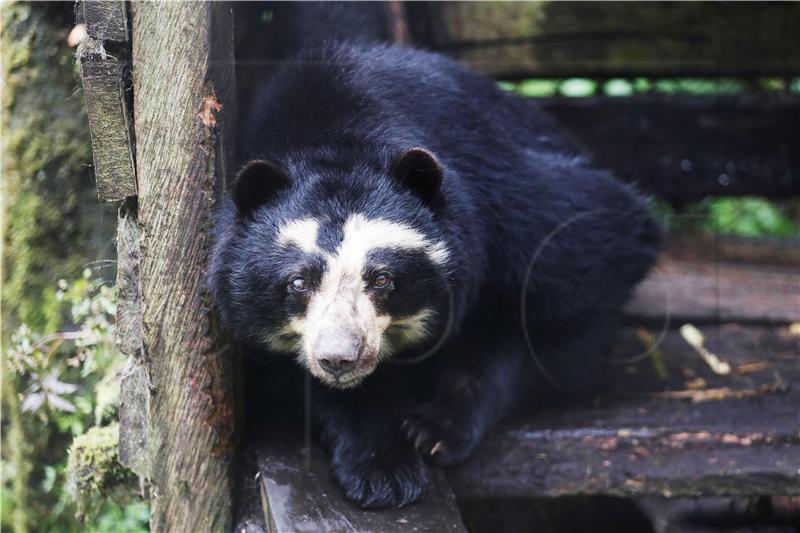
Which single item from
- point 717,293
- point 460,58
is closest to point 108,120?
point 460,58

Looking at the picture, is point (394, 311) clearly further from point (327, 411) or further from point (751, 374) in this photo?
point (751, 374)

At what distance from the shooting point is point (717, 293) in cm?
533

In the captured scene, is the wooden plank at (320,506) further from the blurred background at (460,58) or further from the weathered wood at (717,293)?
the weathered wood at (717,293)

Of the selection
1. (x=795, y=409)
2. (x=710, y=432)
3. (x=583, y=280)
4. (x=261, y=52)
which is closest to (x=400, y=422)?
(x=583, y=280)

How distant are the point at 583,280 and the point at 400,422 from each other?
40.1 inches

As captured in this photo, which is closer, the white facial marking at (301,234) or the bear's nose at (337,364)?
the bear's nose at (337,364)

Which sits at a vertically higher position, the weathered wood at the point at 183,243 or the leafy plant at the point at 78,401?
the weathered wood at the point at 183,243

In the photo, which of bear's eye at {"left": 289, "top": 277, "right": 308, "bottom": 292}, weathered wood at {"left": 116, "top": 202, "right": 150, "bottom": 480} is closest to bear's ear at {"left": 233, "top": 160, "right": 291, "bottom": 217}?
bear's eye at {"left": 289, "top": 277, "right": 308, "bottom": 292}

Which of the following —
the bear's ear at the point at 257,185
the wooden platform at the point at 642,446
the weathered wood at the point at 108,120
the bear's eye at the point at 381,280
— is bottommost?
the wooden platform at the point at 642,446

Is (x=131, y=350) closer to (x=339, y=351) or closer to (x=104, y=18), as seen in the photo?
(x=339, y=351)

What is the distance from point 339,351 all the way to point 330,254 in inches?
12.9

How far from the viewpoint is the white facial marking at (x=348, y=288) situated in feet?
9.49

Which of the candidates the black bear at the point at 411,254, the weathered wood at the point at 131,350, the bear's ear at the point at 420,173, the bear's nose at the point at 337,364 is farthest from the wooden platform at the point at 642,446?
the bear's ear at the point at 420,173

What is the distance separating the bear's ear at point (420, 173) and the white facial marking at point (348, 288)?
5.6 inches
